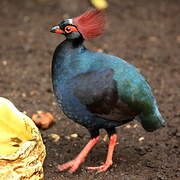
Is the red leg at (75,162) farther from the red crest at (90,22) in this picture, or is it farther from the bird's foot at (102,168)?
the red crest at (90,22)

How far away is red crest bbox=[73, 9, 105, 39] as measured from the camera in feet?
12.5

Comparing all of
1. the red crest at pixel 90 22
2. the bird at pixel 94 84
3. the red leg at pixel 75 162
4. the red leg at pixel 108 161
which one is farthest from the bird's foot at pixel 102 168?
the red crest at pixel 90 22

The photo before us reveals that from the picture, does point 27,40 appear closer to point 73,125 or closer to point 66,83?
point 73,125

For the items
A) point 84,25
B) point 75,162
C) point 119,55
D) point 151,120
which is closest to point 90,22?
point 84,25

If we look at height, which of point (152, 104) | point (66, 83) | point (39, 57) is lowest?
point (39, 57)

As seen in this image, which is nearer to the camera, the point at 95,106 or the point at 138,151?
the point at 95,106

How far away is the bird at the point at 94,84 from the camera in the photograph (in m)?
3.69

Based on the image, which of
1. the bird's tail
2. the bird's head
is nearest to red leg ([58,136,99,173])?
the bird's tail

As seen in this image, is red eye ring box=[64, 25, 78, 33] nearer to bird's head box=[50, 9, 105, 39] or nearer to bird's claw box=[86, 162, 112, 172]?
bird's head box=[50, 9, 105, 39]

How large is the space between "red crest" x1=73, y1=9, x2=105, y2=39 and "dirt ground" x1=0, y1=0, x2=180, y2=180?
46.9 inches

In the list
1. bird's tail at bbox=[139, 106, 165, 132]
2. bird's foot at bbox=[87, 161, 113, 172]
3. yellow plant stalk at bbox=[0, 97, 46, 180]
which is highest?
yellow plant stalk at bbox=[0, 97, 46, 180]

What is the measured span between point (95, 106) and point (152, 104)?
0.51 metres

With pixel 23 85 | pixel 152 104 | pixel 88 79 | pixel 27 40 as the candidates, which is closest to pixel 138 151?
pixel 152 104

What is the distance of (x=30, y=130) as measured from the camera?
138 inches
